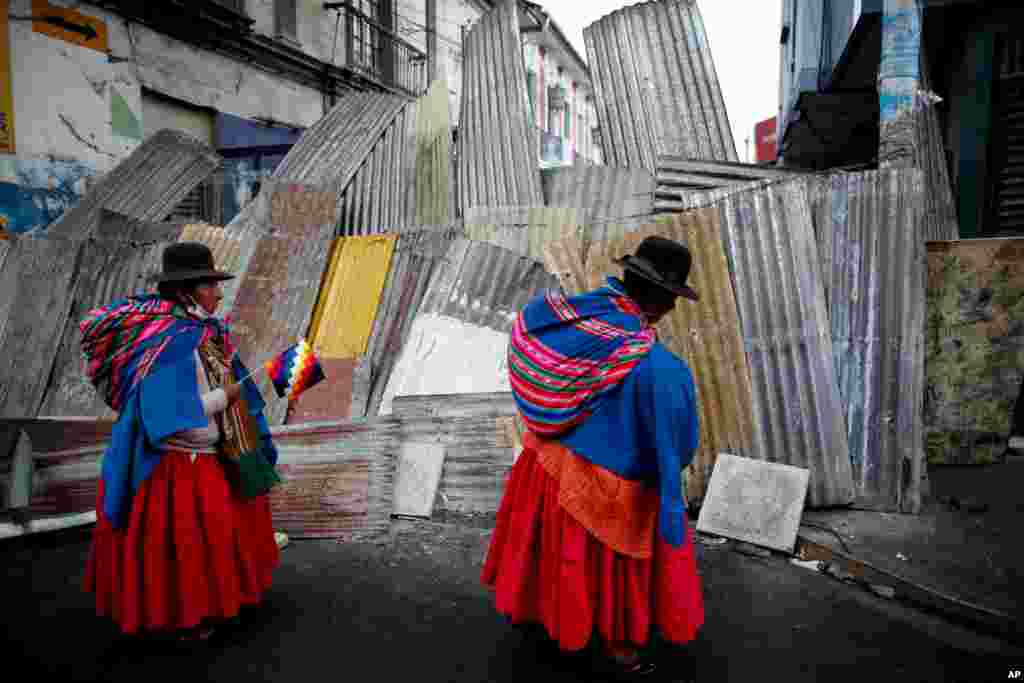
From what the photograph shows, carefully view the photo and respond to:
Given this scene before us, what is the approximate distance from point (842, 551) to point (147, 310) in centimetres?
387

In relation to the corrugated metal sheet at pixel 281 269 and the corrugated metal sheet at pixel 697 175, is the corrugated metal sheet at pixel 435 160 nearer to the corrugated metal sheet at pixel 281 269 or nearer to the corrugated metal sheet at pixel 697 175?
the corrugated metal sheet at pixel 281 269

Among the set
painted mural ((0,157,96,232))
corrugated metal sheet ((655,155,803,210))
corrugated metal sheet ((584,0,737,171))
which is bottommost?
corrugated metal sheet ((655,155,803,210))

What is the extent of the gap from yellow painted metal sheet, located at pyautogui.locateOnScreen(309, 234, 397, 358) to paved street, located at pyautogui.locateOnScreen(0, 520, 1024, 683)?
2327 millimetres

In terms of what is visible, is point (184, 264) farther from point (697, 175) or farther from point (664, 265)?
point (697, 175)

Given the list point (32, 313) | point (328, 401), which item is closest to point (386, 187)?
point (328, 401)

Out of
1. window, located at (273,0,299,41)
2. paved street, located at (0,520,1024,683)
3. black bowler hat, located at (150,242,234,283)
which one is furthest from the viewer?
window, located at (273,0,299,41)

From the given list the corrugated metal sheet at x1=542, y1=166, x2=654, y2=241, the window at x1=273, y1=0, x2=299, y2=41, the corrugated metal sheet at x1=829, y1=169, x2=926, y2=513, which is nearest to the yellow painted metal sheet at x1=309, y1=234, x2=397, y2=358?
the corrugated metal sheet at x1=542, y1=166, x2=654, y2=241

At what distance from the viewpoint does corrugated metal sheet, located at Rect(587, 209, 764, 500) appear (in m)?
4.84

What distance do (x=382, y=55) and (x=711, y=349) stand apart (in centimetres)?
1293

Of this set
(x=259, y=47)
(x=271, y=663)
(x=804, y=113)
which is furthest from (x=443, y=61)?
(x=271, y=663)

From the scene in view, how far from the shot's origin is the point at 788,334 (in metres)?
4.80

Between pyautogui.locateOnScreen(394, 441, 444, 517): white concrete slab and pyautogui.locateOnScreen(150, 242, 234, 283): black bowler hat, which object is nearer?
pyautogui.locateOnScreen(150, 242, 234, 283): black bowler hat

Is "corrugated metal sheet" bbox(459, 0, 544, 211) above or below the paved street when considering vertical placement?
above

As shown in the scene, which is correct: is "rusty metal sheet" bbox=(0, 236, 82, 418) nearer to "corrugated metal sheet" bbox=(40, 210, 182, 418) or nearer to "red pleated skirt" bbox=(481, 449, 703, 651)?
"corrugated metal sheet" bbox=(40, 210, 182, 418)
